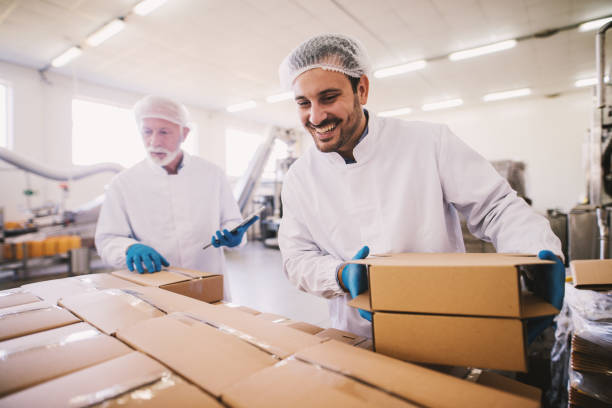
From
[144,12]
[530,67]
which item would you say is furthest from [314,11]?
[530,67]

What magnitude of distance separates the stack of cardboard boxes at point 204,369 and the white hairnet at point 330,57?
0.85m

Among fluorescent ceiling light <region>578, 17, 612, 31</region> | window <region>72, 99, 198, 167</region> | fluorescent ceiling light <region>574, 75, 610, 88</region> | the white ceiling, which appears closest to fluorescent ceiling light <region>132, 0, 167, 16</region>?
the white ceiling

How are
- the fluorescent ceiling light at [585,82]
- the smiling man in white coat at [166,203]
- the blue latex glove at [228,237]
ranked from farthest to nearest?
the fluorescent ceiling light at [585,82] → the smiling man in white coat at [166,203] → the blue latex glove at [228,237]

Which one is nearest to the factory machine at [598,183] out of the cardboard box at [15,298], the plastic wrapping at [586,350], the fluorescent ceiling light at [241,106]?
the plastic wrapping at [586,350]

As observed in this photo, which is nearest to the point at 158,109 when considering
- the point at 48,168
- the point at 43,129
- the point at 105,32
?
the point at 48,168

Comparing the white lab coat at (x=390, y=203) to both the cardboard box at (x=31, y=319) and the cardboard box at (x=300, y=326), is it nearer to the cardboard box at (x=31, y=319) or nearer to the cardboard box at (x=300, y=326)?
the cardboard box at (x=300, y=326)

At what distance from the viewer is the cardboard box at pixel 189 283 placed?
1045mm

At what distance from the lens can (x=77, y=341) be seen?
607 millimetres

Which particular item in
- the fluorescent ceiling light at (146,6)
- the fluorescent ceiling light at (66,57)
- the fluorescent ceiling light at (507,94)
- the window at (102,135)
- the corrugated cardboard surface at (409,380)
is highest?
the fluorescent ceiling light at (507,94)

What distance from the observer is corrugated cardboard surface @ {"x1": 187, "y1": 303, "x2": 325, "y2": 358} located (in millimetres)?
582

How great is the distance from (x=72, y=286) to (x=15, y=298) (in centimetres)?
17

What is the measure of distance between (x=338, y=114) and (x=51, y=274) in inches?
200

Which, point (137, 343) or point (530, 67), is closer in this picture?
point (137, 343)

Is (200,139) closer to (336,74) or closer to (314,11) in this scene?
(314,11)
